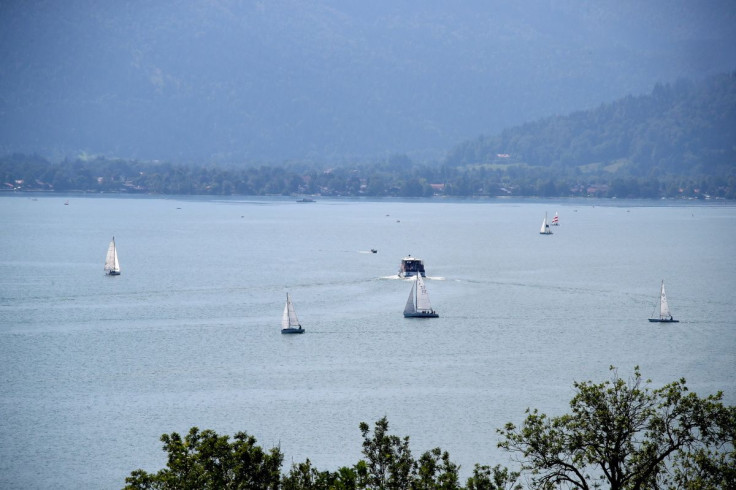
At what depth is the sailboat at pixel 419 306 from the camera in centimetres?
9556

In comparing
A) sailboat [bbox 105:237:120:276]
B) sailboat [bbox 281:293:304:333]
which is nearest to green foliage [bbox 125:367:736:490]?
sailboat [bbox 281:293:304:333]

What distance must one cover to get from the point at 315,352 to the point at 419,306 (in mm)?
17857

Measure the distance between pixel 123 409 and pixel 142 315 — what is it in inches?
1294

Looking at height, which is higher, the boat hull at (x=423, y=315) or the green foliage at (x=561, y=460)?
the green foliage at (x=561, y=460)

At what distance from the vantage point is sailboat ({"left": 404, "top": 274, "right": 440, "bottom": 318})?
314ft

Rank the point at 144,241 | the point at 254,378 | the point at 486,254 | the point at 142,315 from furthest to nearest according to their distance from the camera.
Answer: the point at 144,241 → the point at 486,254 → the point at 142,315 → the point at 254,378

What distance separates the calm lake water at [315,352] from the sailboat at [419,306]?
1.24 m

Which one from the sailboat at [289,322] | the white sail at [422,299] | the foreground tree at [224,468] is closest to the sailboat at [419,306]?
the white sail at [422,299]

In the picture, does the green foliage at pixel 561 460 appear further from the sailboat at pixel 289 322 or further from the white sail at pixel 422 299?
the white sail at pixel 422 299

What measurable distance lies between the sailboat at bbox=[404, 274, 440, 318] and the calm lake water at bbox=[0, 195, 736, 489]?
1.24 meters

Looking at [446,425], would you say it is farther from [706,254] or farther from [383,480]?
[706,254]

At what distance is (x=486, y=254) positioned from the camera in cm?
16138

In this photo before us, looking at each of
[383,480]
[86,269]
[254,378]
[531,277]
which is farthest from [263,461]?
[86,269]

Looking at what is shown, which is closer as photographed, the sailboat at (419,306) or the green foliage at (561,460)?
the green foliage at (561,460)
